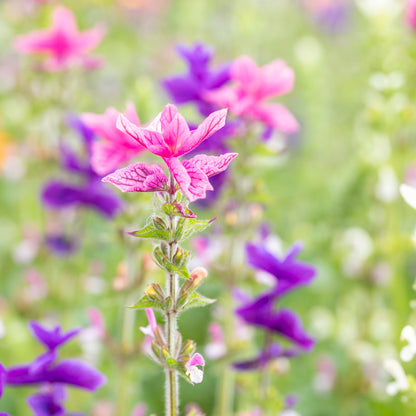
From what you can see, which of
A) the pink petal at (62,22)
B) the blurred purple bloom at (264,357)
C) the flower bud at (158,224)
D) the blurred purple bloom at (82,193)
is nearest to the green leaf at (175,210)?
Result: the flower bud at (158,224)

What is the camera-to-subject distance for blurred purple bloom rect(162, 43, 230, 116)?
2.93 feet

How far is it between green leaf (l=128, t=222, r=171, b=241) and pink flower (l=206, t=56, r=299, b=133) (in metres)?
0.33

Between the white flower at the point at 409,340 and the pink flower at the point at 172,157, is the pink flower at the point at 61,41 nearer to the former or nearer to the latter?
the pink flower at the point at 172,157

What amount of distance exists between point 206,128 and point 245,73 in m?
0.36

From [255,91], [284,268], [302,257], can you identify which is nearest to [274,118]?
[255,91]

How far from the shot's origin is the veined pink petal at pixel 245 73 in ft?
2.82

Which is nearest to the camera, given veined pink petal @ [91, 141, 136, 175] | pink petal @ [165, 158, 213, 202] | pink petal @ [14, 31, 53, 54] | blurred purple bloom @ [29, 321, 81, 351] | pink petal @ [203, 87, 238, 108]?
pink petal @ [165, 158, 213, 202]

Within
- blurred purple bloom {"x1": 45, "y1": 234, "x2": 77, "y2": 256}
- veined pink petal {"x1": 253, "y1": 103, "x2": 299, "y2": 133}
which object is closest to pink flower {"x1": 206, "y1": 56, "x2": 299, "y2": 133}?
veined pink petal {"x1": 253, "y1": 103, "x2": 299, "y2": 133}

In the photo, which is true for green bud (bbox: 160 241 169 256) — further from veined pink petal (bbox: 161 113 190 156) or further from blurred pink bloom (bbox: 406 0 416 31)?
blurred pink bloom (bbox: 406 0 416 31)

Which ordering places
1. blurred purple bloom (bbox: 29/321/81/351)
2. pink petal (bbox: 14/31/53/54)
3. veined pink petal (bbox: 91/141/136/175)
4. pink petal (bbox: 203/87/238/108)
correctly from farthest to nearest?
1. pink petal (bbox: 14/31/53/54)
2. pink petal (bbox: 203/87/238/108)
3. veined pink petal (bbox: 91/141/136/175)
4. blurred purple bloom (bbox: 29/321/81/351)

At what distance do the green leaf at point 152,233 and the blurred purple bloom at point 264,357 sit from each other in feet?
1.13

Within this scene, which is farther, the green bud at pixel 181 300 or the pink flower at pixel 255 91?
the pink flower at pixel 255 91

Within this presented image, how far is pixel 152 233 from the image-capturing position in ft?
1.78

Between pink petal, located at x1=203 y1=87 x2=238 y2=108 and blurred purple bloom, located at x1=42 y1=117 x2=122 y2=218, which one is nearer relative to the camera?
pink petal, located at x1=203 y1=87 x2=238 y2=108
